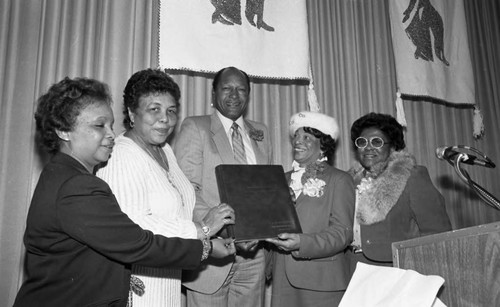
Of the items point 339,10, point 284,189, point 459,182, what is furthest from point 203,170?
point 459,182

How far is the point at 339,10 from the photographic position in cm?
457

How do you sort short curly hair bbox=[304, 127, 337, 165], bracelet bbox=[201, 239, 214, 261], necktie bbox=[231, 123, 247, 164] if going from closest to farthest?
bracelet bbox=[201, 239, 214, 261], necktie bbox=[231, 123, 247, 164], short curly hair bbox=[304, 127, 337, 165]

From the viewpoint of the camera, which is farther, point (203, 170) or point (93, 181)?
point (203, 170)

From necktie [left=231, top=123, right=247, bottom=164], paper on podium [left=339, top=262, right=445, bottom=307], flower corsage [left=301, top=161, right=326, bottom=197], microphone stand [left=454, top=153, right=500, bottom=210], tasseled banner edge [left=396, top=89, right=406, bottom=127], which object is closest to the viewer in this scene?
paper on podium [left=339, top=262, right=445, bottom=307]

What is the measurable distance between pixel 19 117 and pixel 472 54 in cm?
493

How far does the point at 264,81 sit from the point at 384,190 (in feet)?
5.36

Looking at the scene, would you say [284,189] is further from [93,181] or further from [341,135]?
[341,135]

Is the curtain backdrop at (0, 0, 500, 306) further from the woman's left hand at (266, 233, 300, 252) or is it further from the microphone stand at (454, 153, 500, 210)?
the microphone stand at (454, 153, 500, 210)

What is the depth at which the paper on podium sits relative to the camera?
1119 millimetres

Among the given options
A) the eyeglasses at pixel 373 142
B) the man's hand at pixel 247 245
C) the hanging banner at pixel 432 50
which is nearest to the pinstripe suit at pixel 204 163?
the man's hand at pixel 247 245

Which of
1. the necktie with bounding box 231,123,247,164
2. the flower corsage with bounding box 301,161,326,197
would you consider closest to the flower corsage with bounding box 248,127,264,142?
the necktie with bounding box 231,123,247,164

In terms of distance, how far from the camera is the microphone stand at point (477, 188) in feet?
5.05

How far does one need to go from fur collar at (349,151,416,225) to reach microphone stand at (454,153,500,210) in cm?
113

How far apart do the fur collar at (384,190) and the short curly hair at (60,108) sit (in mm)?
1806
